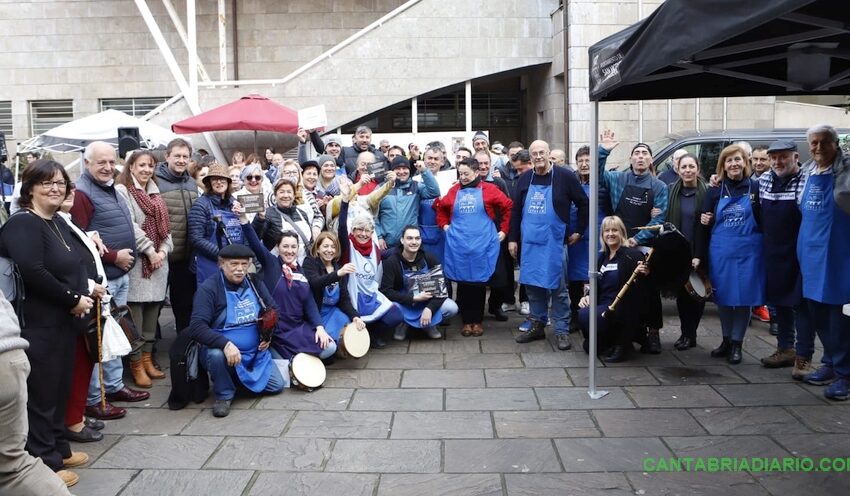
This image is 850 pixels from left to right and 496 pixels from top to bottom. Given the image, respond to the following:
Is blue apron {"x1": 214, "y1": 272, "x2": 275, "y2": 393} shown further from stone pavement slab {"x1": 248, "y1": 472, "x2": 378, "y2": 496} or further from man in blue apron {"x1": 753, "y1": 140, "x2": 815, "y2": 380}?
man in blue apron {"x1": 753, "y1": 140, "x2": 815, "y2": 380}

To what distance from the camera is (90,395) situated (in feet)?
17.2

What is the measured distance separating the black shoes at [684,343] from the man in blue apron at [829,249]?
60.0 inches

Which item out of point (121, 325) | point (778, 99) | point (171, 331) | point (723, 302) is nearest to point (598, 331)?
point (723, 302)

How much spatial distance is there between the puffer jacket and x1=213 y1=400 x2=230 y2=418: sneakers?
168 cm

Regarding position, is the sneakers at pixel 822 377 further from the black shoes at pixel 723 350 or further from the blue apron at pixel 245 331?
the blue apron at pixel 245 331

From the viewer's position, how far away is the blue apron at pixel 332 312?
6.69 metres

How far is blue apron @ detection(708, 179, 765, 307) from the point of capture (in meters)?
6.40

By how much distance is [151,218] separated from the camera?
6117 millimetres

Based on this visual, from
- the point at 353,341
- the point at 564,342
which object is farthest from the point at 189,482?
the point at 564,342

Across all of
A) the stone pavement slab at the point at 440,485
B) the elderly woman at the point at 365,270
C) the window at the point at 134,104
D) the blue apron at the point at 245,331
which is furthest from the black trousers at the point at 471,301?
the window at the point at 134,104

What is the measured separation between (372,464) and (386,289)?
3.12 m

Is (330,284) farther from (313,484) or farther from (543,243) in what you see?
(313,484)

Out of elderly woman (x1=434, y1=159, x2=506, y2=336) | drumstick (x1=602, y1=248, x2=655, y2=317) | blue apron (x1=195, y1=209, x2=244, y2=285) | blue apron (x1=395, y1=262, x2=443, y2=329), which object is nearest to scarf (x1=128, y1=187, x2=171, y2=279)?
blue apron (x1=195, y1=209, x2=244, y2=285)

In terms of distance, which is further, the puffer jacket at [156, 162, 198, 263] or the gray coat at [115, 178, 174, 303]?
the puffer jacket at [156, 162, 198, 263]
